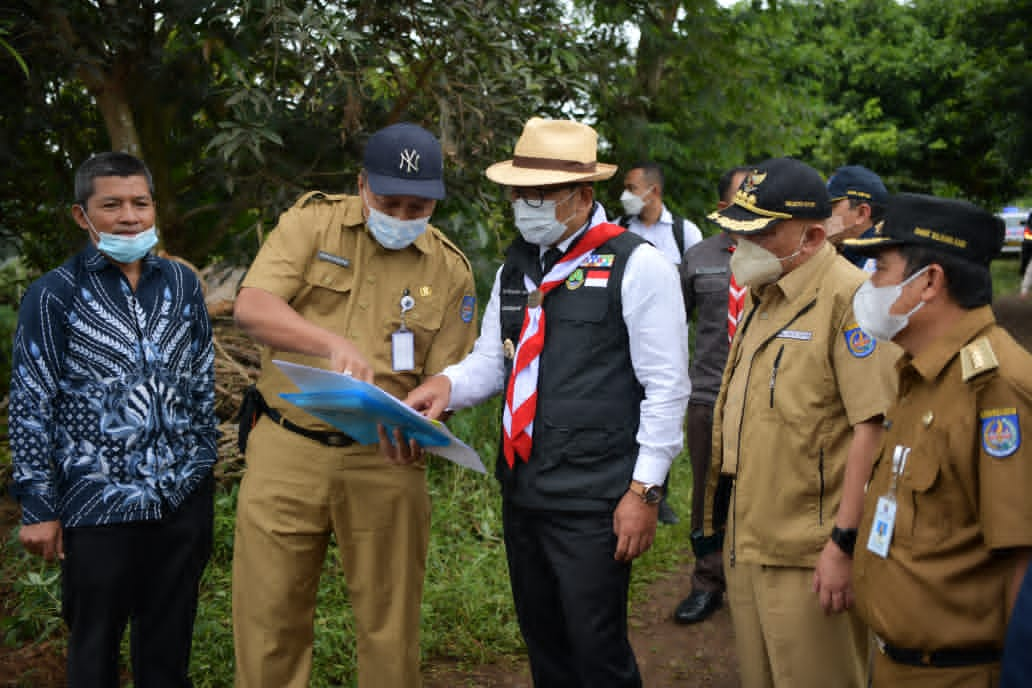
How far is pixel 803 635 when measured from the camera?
2.90 meters

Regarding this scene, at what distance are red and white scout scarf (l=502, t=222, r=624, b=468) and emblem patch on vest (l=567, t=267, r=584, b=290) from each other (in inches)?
0.6

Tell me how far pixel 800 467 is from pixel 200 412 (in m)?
2.14

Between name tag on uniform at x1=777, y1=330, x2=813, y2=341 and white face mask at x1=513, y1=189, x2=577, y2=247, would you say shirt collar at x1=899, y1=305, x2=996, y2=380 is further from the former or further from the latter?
white face mask at x1=513, y1=189, x2=577, y2=247

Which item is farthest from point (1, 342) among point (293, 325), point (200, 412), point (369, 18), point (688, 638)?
point (688, 638)

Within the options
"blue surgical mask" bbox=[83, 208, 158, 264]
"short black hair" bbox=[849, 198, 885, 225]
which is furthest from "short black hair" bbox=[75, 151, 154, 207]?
"short black hair" bbox=[849, 198, 885, 225]

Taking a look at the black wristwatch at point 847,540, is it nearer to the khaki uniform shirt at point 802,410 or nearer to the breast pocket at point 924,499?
the khaki uniform shirt at point 802,410

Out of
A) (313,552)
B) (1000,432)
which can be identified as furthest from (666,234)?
(1000,432)

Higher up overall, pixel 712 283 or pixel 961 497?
pixel 712 283

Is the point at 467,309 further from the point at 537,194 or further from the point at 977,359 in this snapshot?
the point at 977,359

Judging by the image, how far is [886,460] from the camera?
8.04 feet

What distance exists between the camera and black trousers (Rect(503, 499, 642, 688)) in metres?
3.18

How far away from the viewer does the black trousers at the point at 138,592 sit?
10.6 feet

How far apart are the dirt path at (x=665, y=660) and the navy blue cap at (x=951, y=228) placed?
9.93ft

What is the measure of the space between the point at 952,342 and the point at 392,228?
1927 mm
